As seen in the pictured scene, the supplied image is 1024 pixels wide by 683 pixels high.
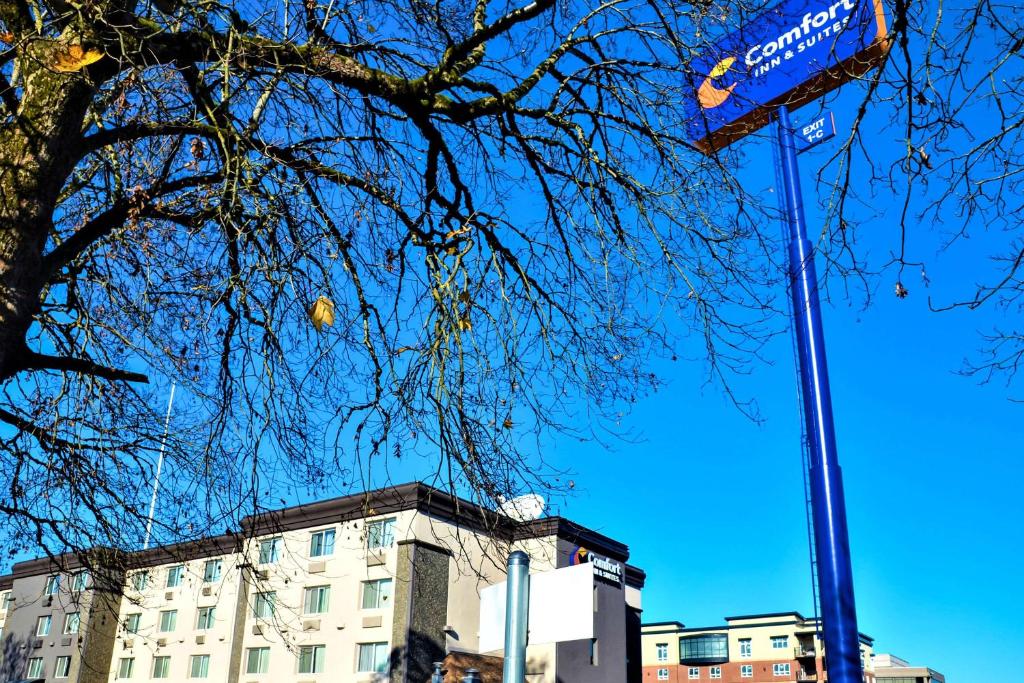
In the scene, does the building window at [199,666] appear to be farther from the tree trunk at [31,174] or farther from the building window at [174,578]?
the tree trunk at [31,174]

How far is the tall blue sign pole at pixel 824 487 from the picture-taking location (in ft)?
39.6

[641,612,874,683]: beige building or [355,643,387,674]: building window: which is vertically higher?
[641,612,874,683]: beige building

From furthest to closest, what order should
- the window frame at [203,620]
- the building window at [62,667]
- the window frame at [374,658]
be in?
the building window at [62,667], the window frame at [203,620], the window frame at [374,658]

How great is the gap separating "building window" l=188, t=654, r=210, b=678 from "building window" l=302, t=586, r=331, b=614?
20.5 feet

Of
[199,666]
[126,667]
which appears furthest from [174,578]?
[126,667]

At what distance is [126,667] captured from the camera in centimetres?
4134

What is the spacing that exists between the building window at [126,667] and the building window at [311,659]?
1221 centimetres

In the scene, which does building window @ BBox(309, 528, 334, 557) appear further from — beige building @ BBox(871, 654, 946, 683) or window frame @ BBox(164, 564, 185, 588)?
beige building @ BBox(871, 654, 946, 683)

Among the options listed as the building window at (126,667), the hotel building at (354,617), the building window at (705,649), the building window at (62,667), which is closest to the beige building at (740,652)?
the building window at (705,649)

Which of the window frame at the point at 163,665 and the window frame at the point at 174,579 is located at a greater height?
the window frame at the point at 174,579

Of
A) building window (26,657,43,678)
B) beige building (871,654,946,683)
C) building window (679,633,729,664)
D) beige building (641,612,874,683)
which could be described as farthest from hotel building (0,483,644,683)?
beige building (871,654,946,683)

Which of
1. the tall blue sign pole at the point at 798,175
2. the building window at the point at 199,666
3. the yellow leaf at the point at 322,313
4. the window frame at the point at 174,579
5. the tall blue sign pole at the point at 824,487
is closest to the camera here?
the yellow leaf at the point at 322,313

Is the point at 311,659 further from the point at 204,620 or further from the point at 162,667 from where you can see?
the point at 162,667

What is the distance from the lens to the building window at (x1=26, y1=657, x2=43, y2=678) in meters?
43.4
